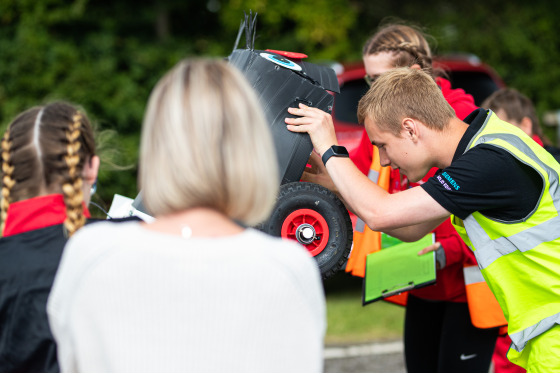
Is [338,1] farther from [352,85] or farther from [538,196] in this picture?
[538,196]

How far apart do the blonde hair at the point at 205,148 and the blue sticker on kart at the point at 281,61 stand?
861 millimetres

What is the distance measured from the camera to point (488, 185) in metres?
2.07

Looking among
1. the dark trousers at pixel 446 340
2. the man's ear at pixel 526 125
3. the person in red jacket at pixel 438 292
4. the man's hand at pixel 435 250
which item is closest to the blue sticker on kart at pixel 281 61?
the person in red jacket at pixel 438 292

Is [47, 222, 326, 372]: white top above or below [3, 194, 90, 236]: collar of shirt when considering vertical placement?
above

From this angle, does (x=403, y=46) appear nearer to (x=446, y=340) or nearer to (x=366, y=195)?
(x=366, y=195)

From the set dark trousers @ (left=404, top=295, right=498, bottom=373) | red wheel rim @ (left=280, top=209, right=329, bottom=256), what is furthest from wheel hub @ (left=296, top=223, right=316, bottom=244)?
dark trousers @ (left=404, top=295, right=498, bottom=373)

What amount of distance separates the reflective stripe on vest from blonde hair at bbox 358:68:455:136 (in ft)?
0.54

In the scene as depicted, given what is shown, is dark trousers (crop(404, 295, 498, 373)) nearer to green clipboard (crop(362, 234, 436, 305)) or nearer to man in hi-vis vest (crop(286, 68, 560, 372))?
green clipboard (crop(362, 234, 436, 305))

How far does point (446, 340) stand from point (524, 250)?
42.9 inches

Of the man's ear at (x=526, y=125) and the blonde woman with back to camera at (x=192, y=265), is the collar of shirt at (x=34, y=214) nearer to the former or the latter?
the blonde woman with back to camera at (x=192, y=265)

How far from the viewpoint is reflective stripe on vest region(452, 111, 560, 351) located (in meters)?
2.11

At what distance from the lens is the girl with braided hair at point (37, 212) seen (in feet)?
5.52

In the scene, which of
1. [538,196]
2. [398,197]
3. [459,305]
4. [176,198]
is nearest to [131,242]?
[176,198]

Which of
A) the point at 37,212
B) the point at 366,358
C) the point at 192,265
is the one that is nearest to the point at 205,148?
the point at 192,265
